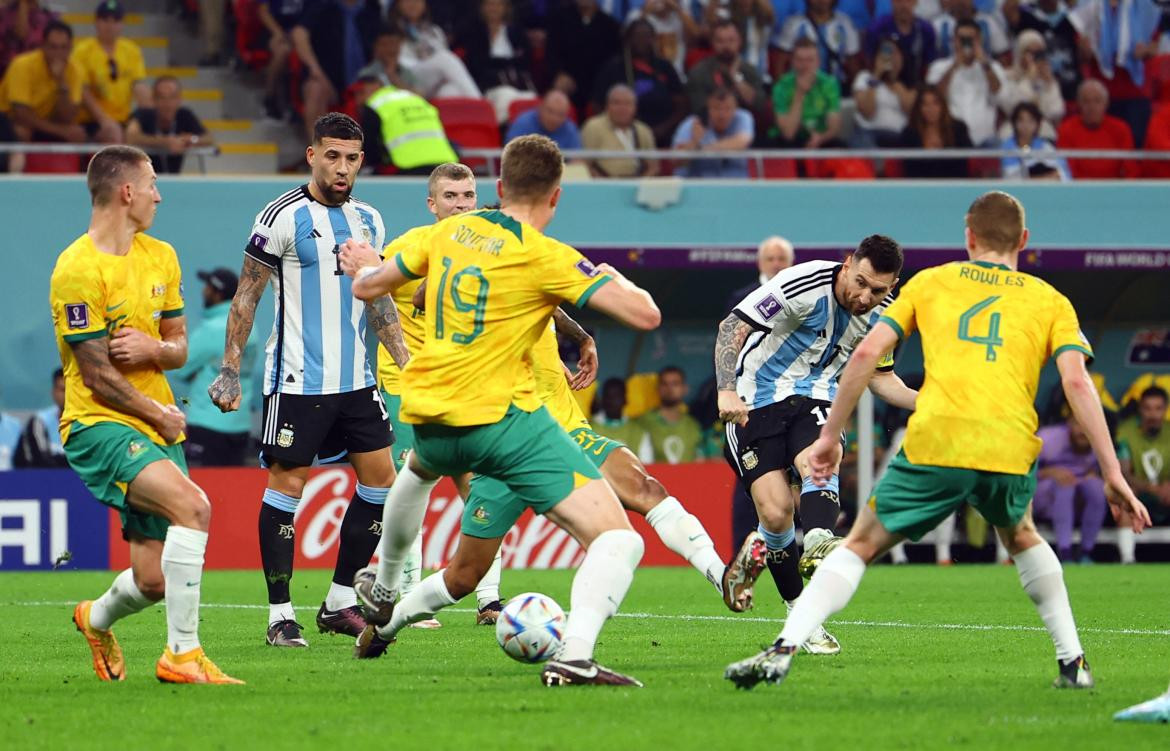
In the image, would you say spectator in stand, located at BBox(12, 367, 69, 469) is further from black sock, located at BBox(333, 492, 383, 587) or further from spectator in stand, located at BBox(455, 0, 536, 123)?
black sock, located at BBox(333, 492, 383, 587)

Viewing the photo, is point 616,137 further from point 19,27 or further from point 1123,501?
point 1123,501

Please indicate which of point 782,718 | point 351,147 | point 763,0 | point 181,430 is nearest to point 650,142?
point 763,0

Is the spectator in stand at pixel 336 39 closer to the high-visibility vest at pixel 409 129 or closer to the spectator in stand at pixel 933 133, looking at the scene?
the high-visibility vest at pixel 409 129

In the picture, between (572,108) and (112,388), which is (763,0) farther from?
(112,388)

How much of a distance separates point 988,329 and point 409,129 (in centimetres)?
1083

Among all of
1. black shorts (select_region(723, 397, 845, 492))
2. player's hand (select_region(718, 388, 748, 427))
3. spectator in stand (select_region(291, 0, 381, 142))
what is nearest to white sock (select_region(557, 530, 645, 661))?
player's hand (select_region(718, 388, 748, 427))

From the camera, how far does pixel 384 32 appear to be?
18.2 m

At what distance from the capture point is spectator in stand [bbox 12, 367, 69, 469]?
16.4 m

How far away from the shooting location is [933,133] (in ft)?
63.6

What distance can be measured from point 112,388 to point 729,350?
3.30 m

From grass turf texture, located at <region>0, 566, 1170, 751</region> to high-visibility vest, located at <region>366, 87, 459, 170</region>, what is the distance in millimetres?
6403

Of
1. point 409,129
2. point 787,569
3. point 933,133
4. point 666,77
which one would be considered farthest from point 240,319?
point 933,133

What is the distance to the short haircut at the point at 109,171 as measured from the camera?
7320 millimetres

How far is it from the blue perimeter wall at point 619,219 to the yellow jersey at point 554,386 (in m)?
7.86
